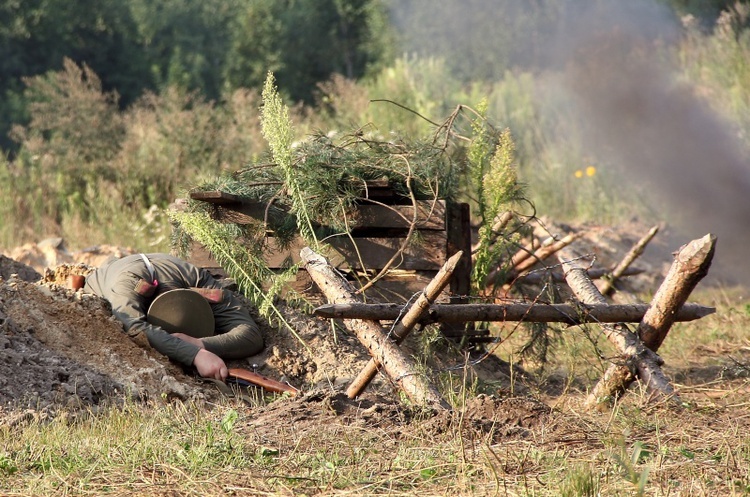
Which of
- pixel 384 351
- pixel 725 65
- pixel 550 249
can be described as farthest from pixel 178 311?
pixel 725 65

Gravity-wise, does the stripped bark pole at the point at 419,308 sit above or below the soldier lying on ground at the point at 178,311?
above

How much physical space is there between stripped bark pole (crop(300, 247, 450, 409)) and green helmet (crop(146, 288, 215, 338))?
145 cm

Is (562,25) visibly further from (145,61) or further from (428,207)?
(428,207)

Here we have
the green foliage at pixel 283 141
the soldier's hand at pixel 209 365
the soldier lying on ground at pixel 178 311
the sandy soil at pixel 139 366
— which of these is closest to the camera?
the sandy soil at pixel 139 366

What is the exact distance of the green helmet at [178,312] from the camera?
21.5ft

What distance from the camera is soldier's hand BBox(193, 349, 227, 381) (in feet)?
20.6

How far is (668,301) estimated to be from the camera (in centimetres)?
518

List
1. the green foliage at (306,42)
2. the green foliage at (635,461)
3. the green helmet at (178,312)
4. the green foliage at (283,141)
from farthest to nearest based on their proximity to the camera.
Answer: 1. the green foliage at (306,42)
2. the green helmet at (178,312)
3. the green foliage at (283,141)
4. the green foliage at (635,461)

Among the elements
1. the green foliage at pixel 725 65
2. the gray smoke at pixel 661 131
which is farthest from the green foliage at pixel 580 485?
the green foliage at pixel 725 65

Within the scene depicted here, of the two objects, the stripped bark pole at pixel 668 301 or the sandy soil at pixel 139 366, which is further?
the stripped bark pole at pixel 668 301

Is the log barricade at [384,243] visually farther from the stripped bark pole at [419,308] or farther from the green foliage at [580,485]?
the green foliage at [580,485]

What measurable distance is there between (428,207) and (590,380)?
1.69 m

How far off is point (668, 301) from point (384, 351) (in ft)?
5.11

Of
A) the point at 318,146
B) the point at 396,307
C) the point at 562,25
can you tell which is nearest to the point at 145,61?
the point at 562,25
